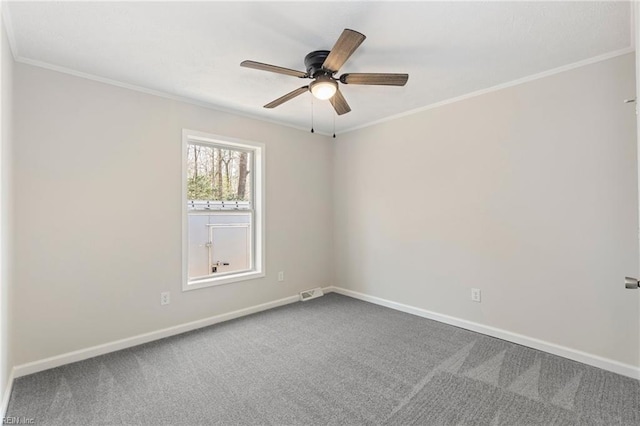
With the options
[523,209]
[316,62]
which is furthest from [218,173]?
[523,209]

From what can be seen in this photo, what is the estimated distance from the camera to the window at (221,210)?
333cm

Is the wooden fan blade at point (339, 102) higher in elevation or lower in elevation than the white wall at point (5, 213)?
higher

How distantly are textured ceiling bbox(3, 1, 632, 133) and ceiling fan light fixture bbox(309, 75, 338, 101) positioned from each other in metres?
0.25

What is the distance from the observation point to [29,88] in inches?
92.2

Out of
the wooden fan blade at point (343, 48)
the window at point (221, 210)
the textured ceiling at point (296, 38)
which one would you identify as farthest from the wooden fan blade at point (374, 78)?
the window at point (221, 210)

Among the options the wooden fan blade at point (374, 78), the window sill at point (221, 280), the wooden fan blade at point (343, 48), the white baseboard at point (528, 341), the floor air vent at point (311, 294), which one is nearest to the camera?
the wooden fan blade at point (343, 48)

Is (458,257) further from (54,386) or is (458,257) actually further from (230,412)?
(54,386)

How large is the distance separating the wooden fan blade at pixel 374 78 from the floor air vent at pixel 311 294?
294cm

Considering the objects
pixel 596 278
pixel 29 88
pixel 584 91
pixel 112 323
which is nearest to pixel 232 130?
pixel 29 88

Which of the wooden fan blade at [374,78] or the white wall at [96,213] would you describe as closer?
the wooden fan blade at [374,78]

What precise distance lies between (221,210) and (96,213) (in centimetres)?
125

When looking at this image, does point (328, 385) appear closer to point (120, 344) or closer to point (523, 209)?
point (120, 344)

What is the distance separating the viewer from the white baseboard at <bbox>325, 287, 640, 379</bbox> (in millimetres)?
2287

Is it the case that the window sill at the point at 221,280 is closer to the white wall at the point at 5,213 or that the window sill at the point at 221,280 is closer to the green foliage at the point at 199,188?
the green foliage at the point at 199,188
